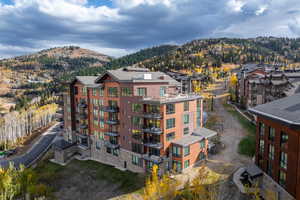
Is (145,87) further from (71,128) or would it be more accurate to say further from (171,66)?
(171,66)

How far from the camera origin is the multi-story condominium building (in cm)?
3819

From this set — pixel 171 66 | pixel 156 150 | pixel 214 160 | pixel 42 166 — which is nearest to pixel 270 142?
pixel 214 160

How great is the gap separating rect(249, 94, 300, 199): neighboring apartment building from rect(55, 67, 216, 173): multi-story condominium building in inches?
519

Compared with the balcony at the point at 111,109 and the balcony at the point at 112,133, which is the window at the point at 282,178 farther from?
the balcony at the point at 111,109

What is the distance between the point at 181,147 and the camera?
37.6 metres

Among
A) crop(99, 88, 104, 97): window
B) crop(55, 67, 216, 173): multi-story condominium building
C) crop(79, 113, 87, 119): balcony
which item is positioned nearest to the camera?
crop(55, 67, 216, 173): multi-story condominium building

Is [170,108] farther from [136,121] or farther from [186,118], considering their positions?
[136,121]

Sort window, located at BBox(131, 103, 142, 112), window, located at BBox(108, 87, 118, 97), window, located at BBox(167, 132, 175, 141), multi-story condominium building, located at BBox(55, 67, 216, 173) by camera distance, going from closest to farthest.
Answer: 1. multi-story condominium building, located at BBox(55, 67, 216, 173)
2. window, located at BBox(167, 132, 175, 141)
3. window, located at BBox(131, 103, 142, 112)
4. window, located at BBox(108, 87, 118, 97)

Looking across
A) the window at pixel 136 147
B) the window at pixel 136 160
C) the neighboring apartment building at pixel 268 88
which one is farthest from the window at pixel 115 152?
the neighboring apartment building at pixel 268 88

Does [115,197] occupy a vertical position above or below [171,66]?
below

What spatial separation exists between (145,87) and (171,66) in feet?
449

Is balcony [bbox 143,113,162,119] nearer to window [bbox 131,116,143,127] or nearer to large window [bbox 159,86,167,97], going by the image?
window [bbox 131,116,143,127]

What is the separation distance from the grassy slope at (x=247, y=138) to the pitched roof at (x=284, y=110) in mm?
16386

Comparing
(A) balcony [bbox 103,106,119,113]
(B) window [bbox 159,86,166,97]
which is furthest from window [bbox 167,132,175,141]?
(A) balcony [bbox 103,106,119,113]
